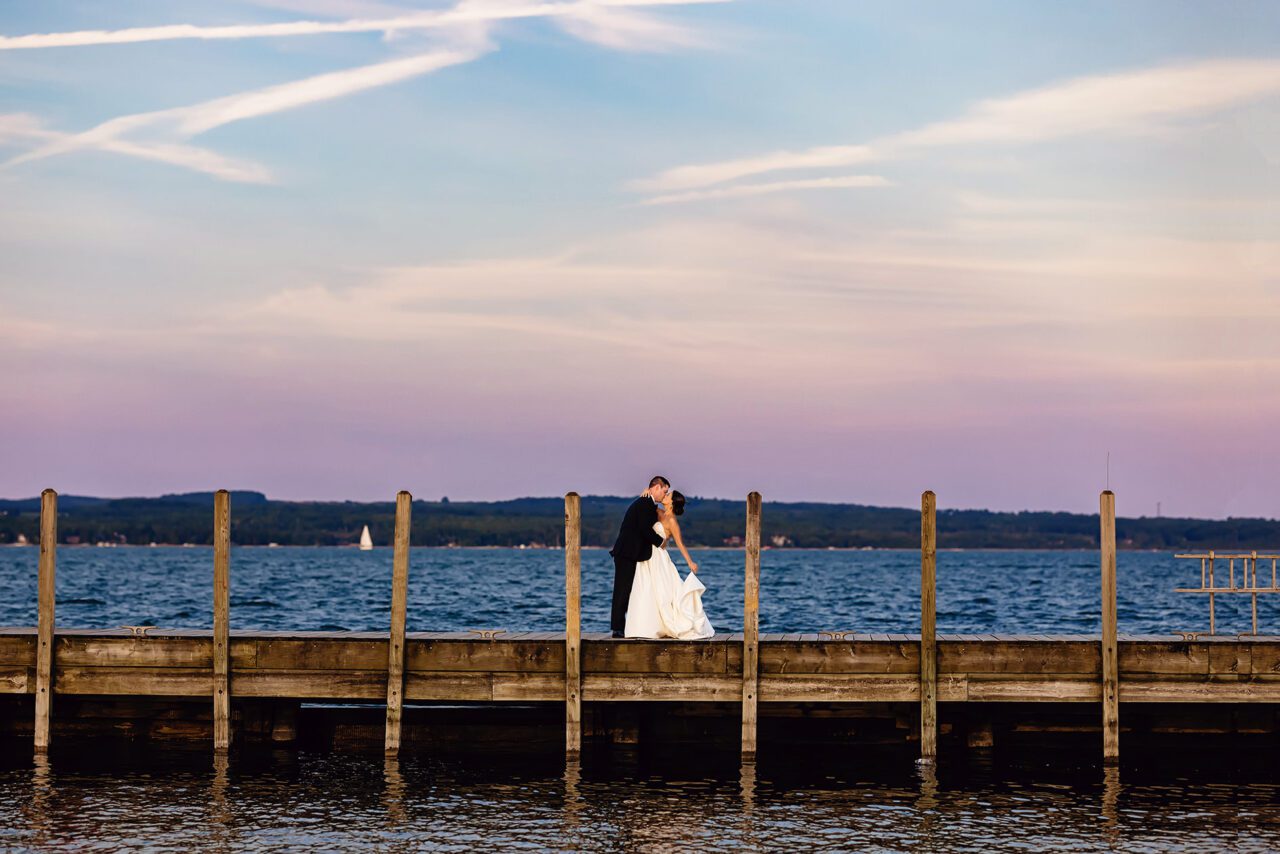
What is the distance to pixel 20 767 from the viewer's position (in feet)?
62.0

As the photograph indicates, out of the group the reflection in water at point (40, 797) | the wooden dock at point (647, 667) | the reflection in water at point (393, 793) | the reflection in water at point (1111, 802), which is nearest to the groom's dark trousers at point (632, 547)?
the wooden dock at point (647, 667)

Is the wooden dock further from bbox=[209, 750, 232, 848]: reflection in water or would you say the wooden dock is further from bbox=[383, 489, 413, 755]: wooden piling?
bbox=[209, 750, 232, 848]: reflection in water

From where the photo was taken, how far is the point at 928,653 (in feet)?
59.8

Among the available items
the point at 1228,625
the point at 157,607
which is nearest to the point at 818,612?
the point at 1228,625

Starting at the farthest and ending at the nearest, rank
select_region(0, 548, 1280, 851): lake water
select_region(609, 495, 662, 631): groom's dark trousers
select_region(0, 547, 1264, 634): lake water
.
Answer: select_region(0, 547, 1264, 634): lake water < select_region(609, 495, 662, 631): groom's dark trousers < select_region(0, 548, 1280, 851): lake water

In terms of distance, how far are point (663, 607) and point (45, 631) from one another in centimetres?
757

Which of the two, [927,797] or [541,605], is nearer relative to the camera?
[927,797]

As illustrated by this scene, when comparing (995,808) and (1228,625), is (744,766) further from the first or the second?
(1228,625)

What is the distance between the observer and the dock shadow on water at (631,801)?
15.4 m

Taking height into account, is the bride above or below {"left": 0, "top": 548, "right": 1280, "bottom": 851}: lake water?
above

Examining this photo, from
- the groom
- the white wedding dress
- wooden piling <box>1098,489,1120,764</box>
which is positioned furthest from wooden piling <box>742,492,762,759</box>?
wooden piling <box>1098,489,1120,764</box>

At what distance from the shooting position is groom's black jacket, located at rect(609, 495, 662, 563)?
64.5 feet

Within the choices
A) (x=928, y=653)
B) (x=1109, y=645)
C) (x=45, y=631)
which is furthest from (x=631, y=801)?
(x=45, y=631)

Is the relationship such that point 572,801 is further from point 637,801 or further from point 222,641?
point 222,641
